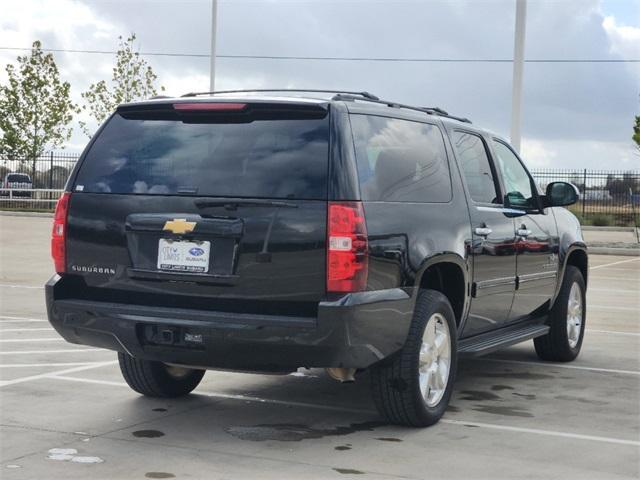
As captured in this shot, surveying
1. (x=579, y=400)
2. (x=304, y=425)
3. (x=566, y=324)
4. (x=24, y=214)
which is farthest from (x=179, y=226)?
(x=24, y=214)

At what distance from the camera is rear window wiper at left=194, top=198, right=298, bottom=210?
5.77 m

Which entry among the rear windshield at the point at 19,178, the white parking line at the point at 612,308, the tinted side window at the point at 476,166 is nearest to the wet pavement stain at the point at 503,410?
the tinted side window at the point at 476,166

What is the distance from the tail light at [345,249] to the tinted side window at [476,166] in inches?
71.7

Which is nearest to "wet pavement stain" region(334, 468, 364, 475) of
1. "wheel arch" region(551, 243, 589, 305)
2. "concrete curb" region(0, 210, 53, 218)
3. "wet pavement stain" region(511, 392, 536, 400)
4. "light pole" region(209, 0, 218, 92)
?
"wet pavement stain" region(511, 392, 536, 400)

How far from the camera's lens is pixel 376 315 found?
5.85m

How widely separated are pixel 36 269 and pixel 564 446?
43.2ft

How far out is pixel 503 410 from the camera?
717 cm

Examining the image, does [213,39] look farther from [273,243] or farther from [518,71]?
[273,243]

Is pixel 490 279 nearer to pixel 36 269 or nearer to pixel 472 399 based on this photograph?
pixel 472 399

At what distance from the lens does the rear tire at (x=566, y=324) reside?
29.8 ft

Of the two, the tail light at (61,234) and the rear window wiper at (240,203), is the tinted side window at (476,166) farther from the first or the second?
the tail light at (61,234)

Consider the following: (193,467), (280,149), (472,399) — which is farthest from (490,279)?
(193,467)

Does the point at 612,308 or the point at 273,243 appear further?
the point at 612,308

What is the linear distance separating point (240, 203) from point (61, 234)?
4.06ft
